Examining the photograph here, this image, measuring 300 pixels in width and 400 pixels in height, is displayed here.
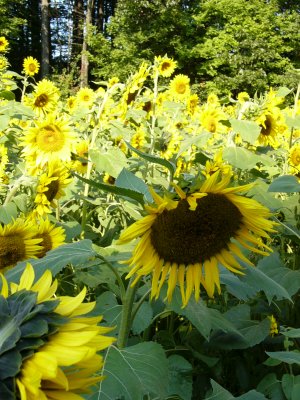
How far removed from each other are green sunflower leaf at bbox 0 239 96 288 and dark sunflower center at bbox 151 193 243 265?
5.8 inches

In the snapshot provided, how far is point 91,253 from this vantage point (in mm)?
1103

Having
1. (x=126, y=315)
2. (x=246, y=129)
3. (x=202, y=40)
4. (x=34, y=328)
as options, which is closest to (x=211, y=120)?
→ (x=246, y=129)

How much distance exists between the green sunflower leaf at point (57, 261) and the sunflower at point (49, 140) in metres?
1.35

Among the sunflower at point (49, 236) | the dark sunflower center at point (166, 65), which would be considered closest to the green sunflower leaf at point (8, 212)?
the sunflower at point (49, 236)

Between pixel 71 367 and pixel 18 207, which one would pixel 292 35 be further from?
pixel 71 367

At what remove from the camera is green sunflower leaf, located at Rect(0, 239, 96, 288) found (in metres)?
1.06

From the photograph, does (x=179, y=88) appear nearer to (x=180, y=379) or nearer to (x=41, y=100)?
(x=41, y=100)

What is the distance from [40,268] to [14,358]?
63 centimetres

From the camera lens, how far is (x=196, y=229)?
1.08 meters

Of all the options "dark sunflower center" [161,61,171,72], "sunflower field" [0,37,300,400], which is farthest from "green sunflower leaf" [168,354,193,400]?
"dark sunflower center" [161,61,171,72]

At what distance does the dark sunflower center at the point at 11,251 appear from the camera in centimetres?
153

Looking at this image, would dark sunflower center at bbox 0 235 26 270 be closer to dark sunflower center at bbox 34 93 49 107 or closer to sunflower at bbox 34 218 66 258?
sunflower at bbox 34 218 66 258

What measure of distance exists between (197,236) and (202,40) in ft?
66.2

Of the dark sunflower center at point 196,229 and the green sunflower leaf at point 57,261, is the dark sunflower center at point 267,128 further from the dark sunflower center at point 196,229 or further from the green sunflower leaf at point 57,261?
the green sunflower leaf at point 57,261
